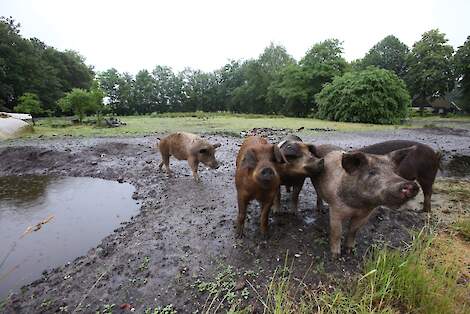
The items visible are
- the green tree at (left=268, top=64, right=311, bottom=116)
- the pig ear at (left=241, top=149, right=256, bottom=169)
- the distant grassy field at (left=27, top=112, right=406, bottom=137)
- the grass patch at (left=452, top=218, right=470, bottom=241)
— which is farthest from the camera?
the green tree at (left=268, top=64, right=311, bottom=116)

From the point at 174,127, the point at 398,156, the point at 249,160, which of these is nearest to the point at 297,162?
the point at 249,160

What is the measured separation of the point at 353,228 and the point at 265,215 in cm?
108

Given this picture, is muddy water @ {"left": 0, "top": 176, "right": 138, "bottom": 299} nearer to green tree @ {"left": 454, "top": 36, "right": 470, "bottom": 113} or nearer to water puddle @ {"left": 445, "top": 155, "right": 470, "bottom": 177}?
water puddle @ {"left": 445, "top": 155, "right": 470, "bottom": 177}

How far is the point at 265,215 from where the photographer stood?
166 inches

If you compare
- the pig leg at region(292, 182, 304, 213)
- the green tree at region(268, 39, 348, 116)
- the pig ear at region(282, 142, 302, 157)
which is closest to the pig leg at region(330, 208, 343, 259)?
the pig ear at region(282, 142, 302, 157)

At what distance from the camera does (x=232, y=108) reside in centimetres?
6400

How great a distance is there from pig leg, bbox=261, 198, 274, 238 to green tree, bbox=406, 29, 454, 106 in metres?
48.2

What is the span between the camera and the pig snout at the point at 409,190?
281 cm

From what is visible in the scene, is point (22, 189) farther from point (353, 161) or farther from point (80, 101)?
point (80, 101)

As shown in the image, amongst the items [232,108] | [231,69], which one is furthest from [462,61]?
[231,69]

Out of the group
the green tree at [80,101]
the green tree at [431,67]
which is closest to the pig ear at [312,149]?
the green tree at [80,101]

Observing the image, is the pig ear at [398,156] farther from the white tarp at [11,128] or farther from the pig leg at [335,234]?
the white tarp at [11,128]

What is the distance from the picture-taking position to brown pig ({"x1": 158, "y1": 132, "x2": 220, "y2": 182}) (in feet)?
23.3

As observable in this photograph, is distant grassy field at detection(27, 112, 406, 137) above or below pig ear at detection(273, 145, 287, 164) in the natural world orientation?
below
